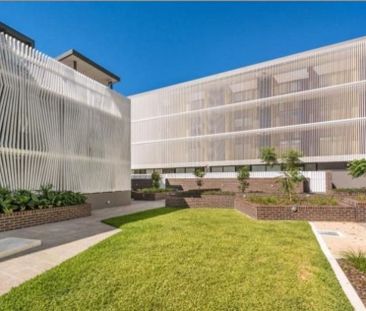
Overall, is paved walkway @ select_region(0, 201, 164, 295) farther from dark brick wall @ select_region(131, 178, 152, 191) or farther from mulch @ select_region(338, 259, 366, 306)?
dark brick wall @ select_region(131, 178, 152, 191)

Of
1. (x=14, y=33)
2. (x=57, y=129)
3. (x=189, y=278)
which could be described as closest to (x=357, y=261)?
(x=189, y=278)

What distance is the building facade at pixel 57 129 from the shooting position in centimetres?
944

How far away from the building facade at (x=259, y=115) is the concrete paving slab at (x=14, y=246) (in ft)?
83.0

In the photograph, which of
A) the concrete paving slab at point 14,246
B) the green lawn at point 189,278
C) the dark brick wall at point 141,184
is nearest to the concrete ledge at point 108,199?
the concrete paving slab at point 14,246

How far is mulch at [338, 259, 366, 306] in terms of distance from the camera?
12.0ft

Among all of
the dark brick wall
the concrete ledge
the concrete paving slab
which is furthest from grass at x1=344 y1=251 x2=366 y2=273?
the dark brick wall

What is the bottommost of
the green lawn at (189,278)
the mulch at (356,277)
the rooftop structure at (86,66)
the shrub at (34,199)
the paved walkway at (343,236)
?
the paved walkway at (343,236)

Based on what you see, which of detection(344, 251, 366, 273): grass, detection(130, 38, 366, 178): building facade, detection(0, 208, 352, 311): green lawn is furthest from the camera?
detection(130, 38, 366, 178): building facade

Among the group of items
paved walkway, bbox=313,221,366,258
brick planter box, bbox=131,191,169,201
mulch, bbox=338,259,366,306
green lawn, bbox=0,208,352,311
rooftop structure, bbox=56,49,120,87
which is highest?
rooftop structure, bbox=56,49,120,87

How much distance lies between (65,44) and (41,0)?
24.3ft

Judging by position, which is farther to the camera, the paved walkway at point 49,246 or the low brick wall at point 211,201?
the low brick wall at point 211,201

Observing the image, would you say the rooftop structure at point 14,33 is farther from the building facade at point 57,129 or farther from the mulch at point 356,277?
the mulch at point 356,277

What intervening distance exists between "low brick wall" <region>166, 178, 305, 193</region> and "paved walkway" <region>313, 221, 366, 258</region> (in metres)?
13.0

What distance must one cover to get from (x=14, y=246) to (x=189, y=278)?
4.23 m
